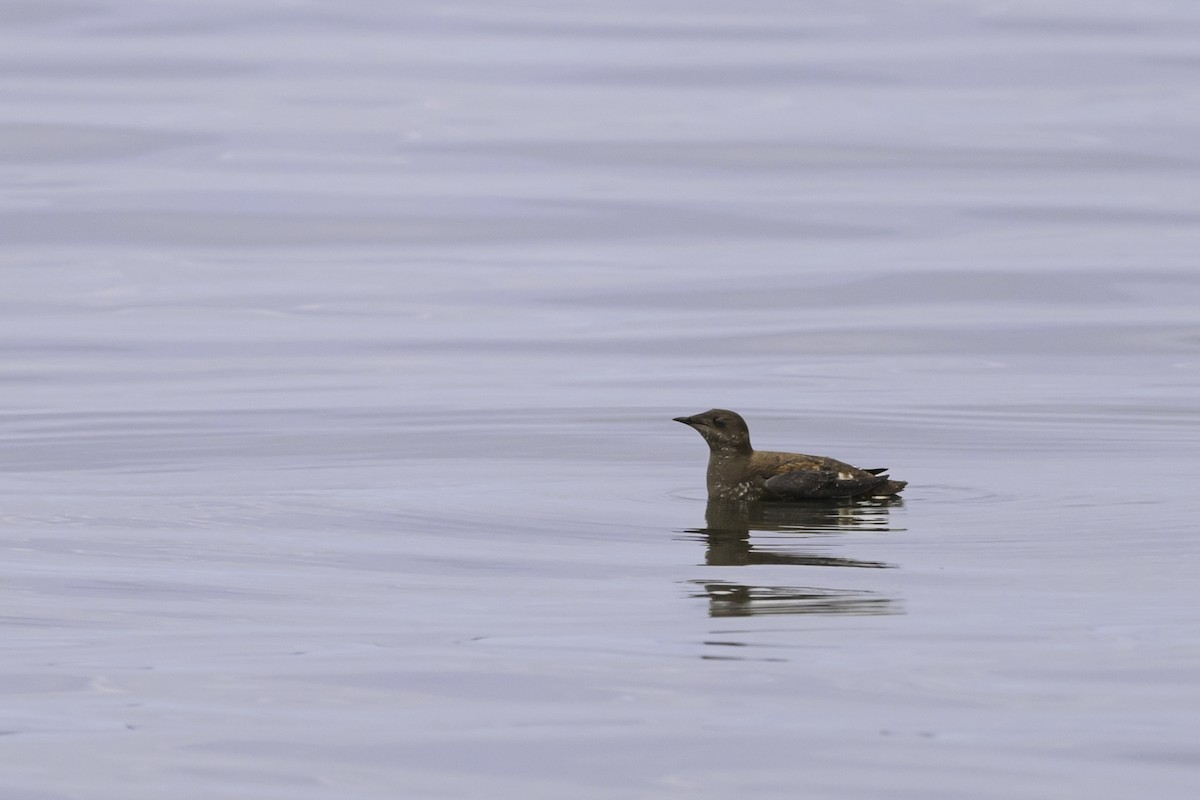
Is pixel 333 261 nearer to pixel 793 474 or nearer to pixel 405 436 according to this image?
pixel 405 436

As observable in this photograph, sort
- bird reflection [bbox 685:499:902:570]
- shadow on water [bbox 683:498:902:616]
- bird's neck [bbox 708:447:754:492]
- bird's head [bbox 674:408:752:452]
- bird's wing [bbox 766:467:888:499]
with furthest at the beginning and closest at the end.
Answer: bird's head [bbox 674:408:752:452] < bird's neck [bbox 708:447:754:492] < bird's wing [bbox 766:467:888:499] < bird reflection [bbox 685:499:902:570] < shadow on water [bbox 683:498:902:616]

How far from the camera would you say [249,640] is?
8148 millimetres

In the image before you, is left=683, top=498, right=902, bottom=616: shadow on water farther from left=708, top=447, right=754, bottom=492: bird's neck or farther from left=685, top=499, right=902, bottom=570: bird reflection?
left=708, top=447, right=754, bottom=492: bird's neck

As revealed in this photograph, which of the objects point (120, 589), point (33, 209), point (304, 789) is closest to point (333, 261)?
point (33, 209)

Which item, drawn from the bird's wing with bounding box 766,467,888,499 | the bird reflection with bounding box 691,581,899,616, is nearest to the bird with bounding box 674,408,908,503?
the bird's wing with bounding box 766,467,888,499

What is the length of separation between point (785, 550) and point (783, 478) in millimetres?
1470

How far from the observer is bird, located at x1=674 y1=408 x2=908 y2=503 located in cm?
1144

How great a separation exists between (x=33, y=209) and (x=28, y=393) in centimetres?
866

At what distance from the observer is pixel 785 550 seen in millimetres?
9984

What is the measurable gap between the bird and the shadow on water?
82mm

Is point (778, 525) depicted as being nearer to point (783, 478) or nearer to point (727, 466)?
point (783, 478)

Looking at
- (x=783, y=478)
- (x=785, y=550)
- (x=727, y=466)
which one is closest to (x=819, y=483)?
(x=783, y=478)

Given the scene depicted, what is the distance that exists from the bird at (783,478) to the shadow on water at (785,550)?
0.08m

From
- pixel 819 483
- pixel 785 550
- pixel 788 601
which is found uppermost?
pixel 819 483
